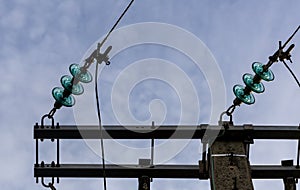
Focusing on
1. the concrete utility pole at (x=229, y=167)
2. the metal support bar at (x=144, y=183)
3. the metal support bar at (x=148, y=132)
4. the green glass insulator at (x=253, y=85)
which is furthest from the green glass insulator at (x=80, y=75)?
the green glass insulator at (x=253, y=85)

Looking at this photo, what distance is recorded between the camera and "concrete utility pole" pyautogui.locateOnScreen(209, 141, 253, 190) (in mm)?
7824

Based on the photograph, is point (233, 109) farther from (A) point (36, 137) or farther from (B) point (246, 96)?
(A) point (36, 137)

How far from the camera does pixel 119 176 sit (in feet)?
29.2

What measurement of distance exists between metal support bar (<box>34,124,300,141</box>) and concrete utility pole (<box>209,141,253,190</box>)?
277 mm

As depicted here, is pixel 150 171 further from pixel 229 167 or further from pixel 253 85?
pixel 253 85

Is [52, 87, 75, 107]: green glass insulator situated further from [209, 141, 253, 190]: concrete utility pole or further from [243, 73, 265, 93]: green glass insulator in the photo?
[243, 73, 265, 93]: green glass insulator

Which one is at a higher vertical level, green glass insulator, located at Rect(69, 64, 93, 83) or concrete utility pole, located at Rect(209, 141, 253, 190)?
green glass insulator, located at Rect(69, 64, 93, 83)

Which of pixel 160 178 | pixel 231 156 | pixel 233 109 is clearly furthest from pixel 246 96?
pixel 160 178

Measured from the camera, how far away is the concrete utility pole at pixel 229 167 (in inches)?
308

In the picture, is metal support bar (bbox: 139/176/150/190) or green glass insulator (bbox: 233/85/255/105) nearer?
green glass insulator (bbox: 233/85/255/105)

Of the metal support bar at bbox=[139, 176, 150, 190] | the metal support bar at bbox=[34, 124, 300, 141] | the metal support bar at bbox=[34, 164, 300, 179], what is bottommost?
the metal support bar at bbox=[139, 176, 150, 190]

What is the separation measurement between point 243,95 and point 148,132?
1.33 meters

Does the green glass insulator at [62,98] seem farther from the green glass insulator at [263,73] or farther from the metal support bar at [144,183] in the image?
the green glass insulator at [263,73]

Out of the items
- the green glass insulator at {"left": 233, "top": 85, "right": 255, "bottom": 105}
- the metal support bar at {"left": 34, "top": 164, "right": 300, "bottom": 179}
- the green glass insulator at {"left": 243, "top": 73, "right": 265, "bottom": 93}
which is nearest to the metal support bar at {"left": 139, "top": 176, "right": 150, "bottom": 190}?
the metal support bar at {"left": 34, "top": 164, "right": 300, "bottom": 179}
